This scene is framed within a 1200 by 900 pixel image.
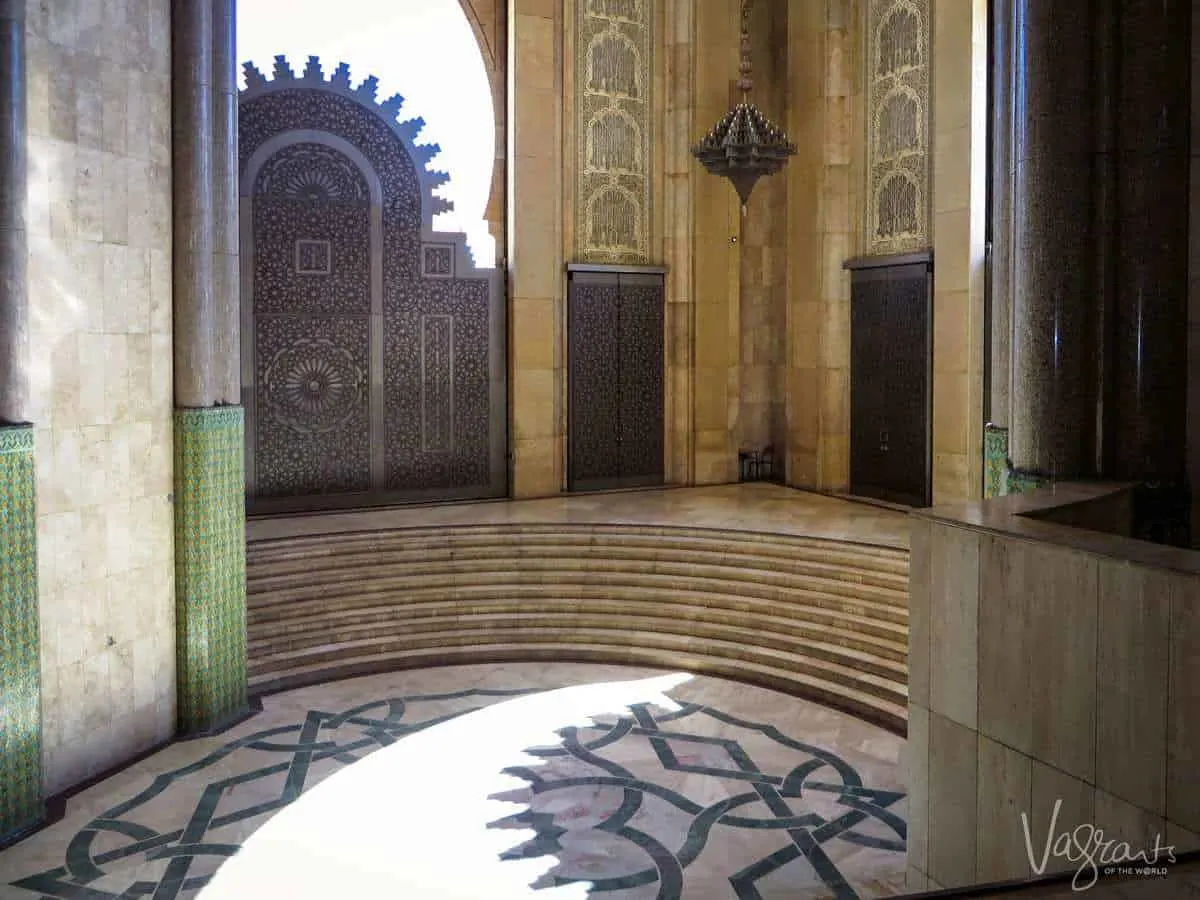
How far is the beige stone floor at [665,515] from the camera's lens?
7.68m

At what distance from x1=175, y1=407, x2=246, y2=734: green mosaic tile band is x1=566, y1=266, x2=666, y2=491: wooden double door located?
12.9ft

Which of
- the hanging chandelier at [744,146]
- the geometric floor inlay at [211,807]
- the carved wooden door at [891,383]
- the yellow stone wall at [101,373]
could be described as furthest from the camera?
the carved wooden door at [891,383]

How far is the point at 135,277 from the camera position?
5.26 m

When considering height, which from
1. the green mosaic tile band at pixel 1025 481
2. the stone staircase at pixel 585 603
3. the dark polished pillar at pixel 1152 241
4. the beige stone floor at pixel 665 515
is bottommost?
the stone staircase at pixel 585 603

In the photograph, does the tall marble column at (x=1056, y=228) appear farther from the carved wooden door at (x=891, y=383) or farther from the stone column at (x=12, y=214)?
the carved wooden door at (x=891, y=383)

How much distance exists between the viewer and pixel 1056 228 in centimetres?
431

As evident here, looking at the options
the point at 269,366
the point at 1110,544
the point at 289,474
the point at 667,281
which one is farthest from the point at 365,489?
the point at 1110,544

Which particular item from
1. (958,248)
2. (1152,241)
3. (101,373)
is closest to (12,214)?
(101,373)

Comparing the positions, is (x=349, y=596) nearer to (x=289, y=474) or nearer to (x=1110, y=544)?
(x=289, y=474)

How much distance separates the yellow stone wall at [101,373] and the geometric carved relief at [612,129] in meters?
4.48

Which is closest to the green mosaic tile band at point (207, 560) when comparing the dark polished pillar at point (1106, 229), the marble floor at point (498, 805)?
the marble floor at point (498, 805)

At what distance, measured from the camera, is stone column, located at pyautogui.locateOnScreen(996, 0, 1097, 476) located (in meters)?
4.26

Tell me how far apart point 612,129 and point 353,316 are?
273cm

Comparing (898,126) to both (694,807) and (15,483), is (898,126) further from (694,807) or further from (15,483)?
(15,483)
